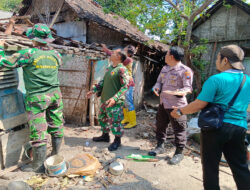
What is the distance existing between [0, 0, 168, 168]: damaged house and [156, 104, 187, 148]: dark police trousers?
8.05 feet

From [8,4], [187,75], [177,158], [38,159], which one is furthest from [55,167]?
[8,4]

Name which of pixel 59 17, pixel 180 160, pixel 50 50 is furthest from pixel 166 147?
pixel 59 17

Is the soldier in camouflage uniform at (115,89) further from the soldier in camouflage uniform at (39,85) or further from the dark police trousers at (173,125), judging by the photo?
the soldier in camouflage uniform at (39,85)

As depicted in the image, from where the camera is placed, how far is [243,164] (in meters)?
2.02

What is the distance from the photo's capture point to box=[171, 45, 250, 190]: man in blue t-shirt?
6.21 feet

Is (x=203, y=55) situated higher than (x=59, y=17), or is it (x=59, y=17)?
(x=59, y=17)

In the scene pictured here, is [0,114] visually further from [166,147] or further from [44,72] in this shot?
[166,147]

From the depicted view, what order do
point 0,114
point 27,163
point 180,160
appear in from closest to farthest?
point 0,114
point 27,163
point 180,160

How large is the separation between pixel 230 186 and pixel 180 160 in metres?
0.88

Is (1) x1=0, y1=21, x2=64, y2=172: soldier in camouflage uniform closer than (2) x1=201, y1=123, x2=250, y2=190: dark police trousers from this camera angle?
No

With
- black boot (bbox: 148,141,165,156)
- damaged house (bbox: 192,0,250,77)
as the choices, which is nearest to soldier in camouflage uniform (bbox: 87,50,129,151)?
black boot (bbox: 148,141,165,156)

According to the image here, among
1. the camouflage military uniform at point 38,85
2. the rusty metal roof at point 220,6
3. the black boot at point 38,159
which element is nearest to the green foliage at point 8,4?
the rusty metal roof at point 220,6

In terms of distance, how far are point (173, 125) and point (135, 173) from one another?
1.11m

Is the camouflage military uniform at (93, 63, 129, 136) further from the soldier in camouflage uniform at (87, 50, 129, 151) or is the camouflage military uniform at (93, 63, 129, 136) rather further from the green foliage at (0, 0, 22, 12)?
the green foliage at (0, 0, 22, 12)
